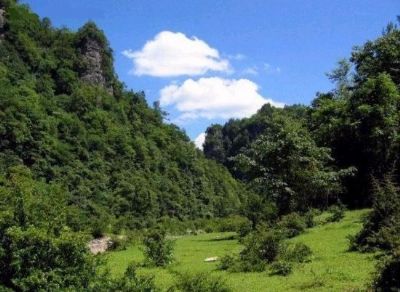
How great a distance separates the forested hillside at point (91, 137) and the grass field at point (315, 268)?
30260mm

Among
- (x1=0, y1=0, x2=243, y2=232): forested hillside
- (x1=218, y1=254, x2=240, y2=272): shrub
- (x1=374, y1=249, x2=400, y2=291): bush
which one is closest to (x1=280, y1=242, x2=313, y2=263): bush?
(x1=218, y1=254, x2=240, y2=272): shrub

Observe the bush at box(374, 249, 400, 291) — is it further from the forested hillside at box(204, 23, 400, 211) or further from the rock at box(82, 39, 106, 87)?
the rock at box(82, 39, 106, 87)

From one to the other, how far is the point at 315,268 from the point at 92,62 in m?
95.9

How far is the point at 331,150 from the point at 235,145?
13713 cm

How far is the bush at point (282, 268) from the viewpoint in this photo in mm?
21500

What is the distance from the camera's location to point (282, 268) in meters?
21.7

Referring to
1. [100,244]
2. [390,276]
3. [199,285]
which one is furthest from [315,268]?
[100,244]

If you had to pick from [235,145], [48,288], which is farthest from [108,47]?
[48,288]

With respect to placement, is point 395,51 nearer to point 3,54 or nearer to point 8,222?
point 8,222

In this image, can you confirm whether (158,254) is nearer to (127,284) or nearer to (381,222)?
(381,222)

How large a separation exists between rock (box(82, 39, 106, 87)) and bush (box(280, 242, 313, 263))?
90.4 meters

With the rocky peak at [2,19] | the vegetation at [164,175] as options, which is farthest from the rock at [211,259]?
the rocky peak at [2,19]

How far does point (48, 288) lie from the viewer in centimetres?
1442

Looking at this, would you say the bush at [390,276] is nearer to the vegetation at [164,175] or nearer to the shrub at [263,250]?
the vegetation at [164,175]
